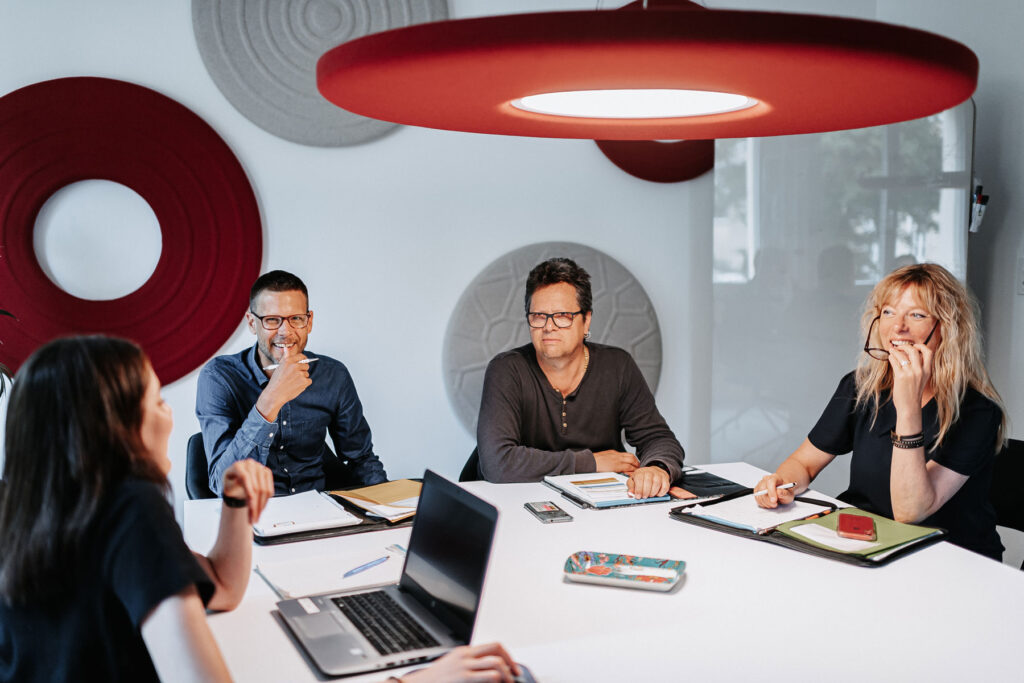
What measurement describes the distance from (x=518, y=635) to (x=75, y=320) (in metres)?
2.42

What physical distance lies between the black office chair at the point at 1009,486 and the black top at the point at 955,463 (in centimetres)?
18

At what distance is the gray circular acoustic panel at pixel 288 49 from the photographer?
10.6ft

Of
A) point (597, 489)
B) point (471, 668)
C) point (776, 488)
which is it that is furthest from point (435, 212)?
point (471, 668)

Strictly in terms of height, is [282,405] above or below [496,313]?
below

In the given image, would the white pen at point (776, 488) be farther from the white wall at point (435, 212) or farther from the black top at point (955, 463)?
the white wall at point (435, 212)

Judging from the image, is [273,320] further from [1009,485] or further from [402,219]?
[1009,485]

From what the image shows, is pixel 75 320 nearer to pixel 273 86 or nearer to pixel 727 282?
pixel 273 86

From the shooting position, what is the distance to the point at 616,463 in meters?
2.58

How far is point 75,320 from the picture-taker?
10.5 feet

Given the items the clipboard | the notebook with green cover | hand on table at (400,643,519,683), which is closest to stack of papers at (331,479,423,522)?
the clipboard

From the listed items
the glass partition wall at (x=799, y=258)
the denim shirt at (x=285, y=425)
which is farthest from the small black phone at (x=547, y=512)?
the glass partition wall at (x=799, y=258)

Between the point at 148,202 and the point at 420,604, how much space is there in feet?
7.50

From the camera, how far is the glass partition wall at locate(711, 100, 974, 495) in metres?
3.42

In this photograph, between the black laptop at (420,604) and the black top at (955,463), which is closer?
the black laptop at (420,604)
